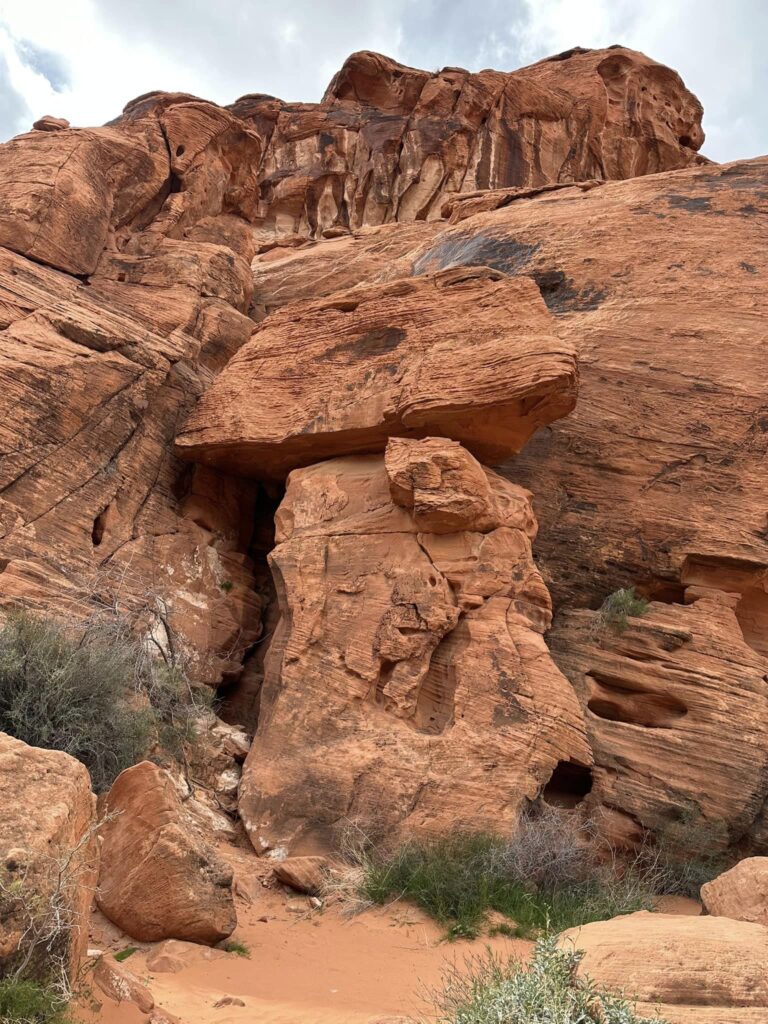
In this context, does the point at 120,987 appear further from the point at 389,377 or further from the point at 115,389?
the point at 115,389

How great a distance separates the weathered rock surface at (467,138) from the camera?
102 ft

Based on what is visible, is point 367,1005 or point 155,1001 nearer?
point 155,1001

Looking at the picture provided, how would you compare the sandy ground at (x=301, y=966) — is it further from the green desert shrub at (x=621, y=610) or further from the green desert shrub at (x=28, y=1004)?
the green desert shrub at (x=621, y=610)

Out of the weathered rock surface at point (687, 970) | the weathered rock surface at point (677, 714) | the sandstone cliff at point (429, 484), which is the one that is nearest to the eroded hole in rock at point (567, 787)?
the sandstone cliff at point (429, 484)

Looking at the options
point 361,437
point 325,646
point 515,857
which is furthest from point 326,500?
point 515,857

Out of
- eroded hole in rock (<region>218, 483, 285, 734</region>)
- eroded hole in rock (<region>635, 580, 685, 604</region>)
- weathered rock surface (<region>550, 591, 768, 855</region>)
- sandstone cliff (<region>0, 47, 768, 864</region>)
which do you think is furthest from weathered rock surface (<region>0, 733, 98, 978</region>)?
eroded hole in rock (<region>635, 580, 685, 604</region>)

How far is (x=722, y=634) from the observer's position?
35.8ft

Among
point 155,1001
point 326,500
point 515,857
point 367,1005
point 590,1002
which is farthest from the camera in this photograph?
point 326,500

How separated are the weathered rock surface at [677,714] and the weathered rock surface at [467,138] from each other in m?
23.1

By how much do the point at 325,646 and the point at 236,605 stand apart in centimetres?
272

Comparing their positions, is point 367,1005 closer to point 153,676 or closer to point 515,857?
point 515,857

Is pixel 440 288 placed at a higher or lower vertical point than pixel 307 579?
higher

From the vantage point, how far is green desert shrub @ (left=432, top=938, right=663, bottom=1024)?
3.93 meters

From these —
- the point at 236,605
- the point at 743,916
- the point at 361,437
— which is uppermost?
the point at 361,437
